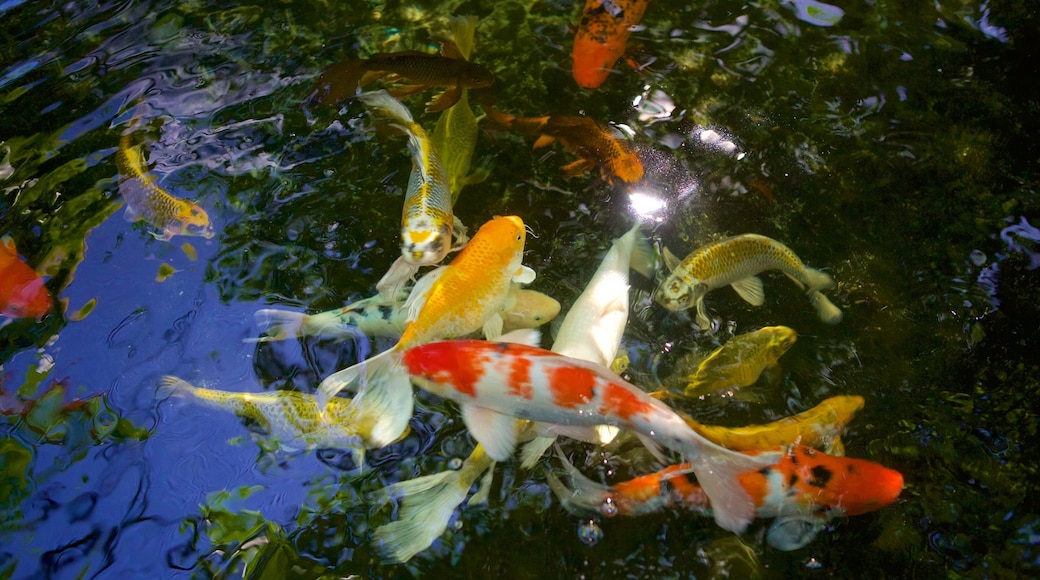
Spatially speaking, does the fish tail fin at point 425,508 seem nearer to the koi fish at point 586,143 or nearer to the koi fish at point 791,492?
the koi fish at point 791,492

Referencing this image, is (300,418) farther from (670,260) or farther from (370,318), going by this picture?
(670,260)

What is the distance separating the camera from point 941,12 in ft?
13.6

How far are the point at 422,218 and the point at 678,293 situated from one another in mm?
1152

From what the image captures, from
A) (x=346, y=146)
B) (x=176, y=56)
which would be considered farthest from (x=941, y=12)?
(x=176, y=56)

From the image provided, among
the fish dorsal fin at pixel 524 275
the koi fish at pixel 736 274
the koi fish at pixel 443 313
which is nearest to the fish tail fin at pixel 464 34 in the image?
the koi fish at pixel 443 313

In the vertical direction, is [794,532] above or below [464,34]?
below

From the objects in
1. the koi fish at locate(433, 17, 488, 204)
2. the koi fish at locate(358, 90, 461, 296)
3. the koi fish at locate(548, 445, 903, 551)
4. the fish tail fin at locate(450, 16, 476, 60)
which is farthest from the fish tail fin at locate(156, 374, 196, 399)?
the fish tail fin at locate(450, 16, 476, 60)

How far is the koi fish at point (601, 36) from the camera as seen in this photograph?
3.79m

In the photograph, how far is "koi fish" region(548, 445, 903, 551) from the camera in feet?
7.63

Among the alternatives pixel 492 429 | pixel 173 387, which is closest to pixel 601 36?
pixel 492 429

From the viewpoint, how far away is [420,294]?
8.96ft

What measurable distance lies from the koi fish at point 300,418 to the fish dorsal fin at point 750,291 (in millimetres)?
1740

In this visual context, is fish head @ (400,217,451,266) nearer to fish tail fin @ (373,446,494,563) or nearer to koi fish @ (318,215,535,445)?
koi fish @ (318,215,535,445)

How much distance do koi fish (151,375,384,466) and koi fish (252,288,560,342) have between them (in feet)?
1.14
